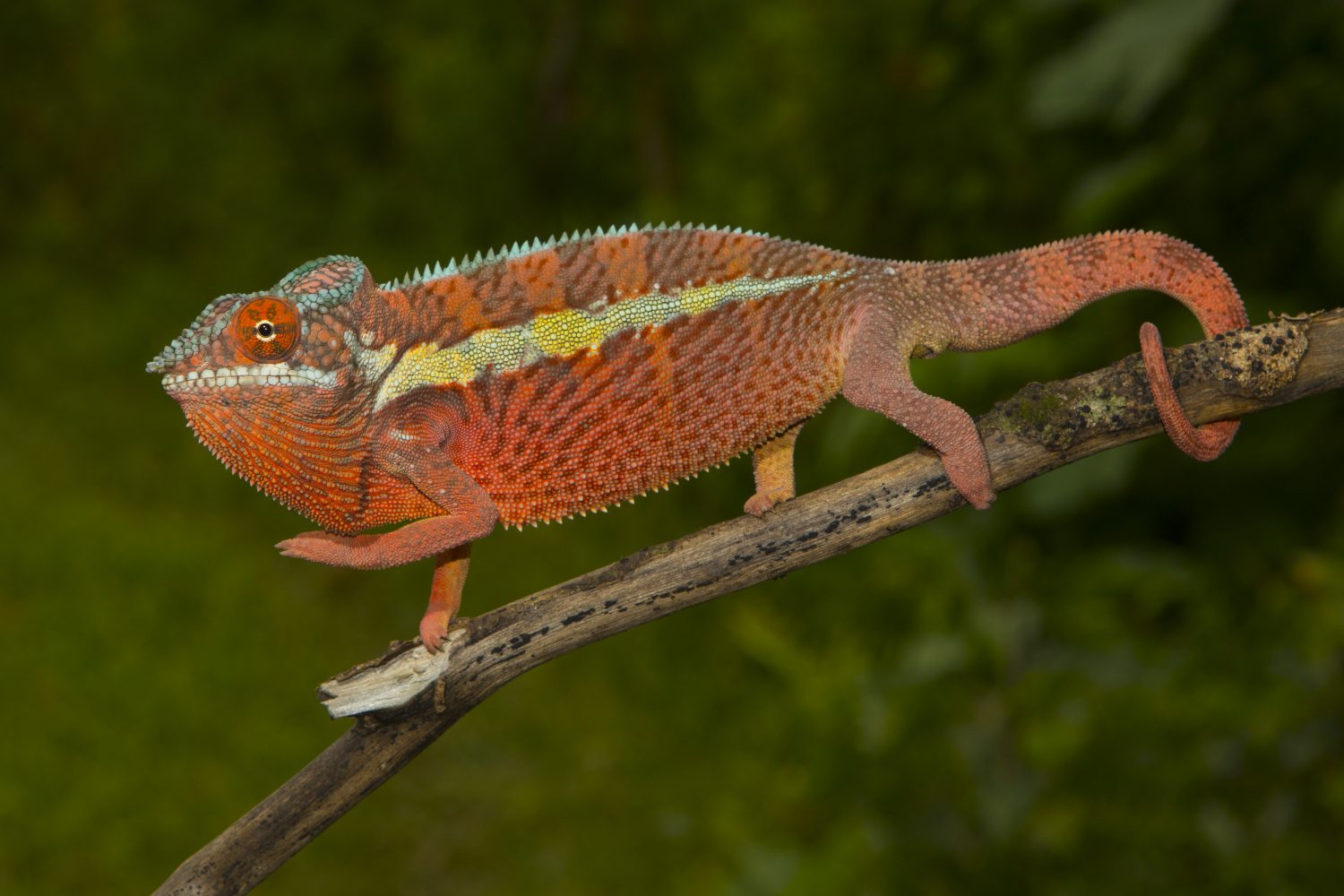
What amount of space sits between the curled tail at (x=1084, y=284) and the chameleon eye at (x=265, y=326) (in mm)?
981

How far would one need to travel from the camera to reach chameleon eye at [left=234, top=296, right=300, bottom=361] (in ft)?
5.84


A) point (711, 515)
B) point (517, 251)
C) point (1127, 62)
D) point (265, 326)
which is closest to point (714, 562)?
point (517, 251)

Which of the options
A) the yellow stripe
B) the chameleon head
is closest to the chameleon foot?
the yellow stripe

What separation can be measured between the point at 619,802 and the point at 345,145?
12.9 ft

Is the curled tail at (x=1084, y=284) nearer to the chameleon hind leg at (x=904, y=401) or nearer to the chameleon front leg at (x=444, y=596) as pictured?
the chameleon hind leg at (x=904, y=401)

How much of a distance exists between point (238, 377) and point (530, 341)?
41 centimetres

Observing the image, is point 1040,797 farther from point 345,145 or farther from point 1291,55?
point 345,145

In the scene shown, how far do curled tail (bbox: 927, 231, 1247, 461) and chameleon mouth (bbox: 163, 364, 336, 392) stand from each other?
982 millimetres

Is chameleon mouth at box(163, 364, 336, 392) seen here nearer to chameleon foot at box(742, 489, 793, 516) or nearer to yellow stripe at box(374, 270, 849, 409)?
yellow stripe at box(374, 270, 849, 409)

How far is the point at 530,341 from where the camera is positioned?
6.22 feet

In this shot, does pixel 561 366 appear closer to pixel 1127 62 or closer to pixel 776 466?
pixel 776 466


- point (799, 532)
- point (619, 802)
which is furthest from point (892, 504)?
point (619, 802)

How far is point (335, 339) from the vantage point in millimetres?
1819

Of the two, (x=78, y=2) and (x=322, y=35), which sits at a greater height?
(x=78, y=2)
